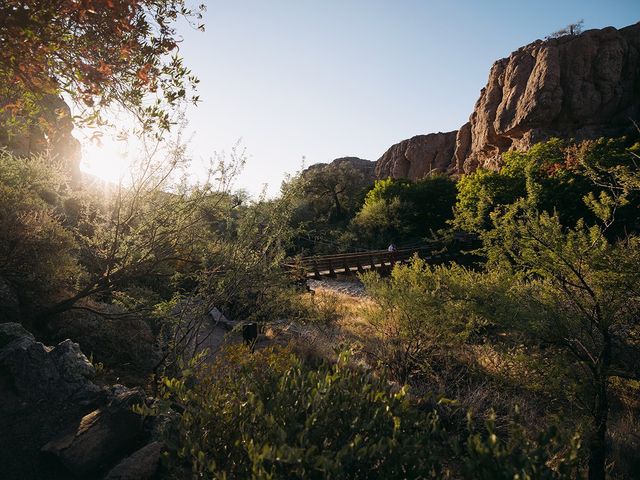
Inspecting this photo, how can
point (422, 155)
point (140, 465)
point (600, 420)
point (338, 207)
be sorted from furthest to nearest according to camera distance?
point (422, 155)
point (338, 207)
point (600, 420)
point (140, 465)

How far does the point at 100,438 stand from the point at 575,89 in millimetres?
51193

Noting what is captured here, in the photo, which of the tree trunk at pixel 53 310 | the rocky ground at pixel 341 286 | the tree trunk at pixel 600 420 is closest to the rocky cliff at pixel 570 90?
the rocky ground at pixel 341 286

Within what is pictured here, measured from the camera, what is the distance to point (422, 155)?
66625 millimetres

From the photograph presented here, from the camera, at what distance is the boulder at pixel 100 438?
3.02 m

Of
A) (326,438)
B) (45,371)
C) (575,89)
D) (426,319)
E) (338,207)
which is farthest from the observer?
(338,207)

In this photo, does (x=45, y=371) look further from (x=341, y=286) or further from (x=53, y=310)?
(x=341, y=286)

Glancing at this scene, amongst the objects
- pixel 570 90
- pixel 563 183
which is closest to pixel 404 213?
pixel 563 183

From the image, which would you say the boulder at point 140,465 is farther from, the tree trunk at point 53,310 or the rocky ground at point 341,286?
the rocky ground at point 341,286

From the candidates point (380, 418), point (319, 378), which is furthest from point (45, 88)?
point (380, 418)

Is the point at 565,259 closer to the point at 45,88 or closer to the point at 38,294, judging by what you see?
the point at 45,88

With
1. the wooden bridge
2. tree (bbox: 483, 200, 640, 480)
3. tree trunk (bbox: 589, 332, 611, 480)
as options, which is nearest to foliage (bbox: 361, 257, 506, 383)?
tree (bbox: 483, 200, 640, 480)

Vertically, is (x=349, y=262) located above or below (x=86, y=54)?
below

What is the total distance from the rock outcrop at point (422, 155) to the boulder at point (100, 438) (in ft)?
207

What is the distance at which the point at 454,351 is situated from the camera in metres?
7.47
